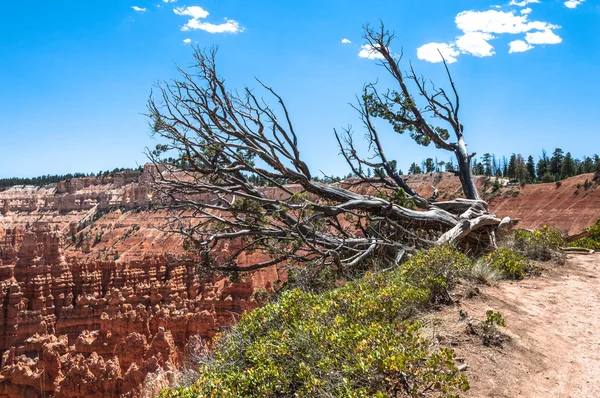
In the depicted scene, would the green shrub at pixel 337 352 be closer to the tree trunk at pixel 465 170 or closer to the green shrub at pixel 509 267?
the green shrub at pixel 509 267

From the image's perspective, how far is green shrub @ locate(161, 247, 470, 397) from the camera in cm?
387

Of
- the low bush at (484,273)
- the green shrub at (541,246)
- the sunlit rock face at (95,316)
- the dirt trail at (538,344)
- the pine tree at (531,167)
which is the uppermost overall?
the pine tree at (531,167)

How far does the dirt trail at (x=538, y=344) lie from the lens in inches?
171

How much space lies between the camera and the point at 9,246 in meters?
36.2

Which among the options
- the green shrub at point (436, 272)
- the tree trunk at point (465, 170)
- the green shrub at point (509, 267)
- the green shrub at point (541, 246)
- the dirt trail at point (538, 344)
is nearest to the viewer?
the dirt trail at point (538, 344)

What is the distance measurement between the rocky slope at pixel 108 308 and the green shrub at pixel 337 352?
10.3ft

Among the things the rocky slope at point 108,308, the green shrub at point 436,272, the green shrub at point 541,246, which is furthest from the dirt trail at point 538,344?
the rocky slope at point 108,308

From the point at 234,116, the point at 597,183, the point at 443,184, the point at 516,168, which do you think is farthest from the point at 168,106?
the point at 516,168

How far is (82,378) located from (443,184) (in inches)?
→ 2199

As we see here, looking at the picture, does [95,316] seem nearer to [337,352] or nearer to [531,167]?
[337,352]

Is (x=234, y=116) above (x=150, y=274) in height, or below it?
above

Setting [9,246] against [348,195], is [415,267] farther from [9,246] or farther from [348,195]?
[9,246]

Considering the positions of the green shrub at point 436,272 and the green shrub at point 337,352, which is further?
the green shrub at point 436,272

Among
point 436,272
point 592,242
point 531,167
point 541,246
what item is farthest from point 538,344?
point 531,167
